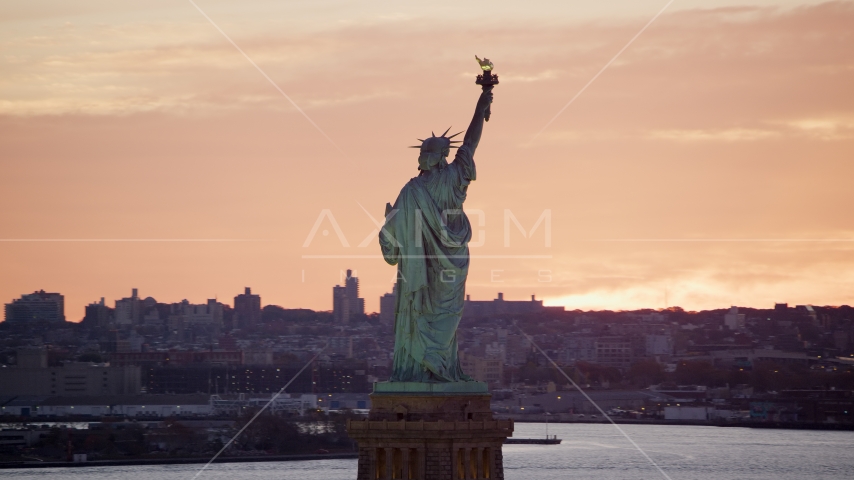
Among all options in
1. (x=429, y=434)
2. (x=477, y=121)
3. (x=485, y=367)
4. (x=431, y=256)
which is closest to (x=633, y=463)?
(x=485, y=367)

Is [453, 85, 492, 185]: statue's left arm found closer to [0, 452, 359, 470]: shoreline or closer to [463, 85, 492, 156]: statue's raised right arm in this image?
[463, 85, 492, 156]: statue's raised right arm

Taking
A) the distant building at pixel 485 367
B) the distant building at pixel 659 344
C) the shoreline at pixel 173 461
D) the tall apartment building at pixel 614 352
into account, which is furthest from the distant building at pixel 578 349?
the shoreline at pixel 173 461

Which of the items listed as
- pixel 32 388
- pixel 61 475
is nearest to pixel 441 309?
pixel 61 475

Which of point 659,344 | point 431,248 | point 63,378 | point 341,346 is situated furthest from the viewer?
point 659,344

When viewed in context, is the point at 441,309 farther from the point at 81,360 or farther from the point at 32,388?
the point at 81,360

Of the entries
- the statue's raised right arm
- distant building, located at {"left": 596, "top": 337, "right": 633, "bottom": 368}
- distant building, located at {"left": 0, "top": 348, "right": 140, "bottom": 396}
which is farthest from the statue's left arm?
distant building, located at {"left": 596, "top": 337, "right": 633, "bottom": 368}

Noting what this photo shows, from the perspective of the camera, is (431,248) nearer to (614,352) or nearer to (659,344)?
(614,352)
